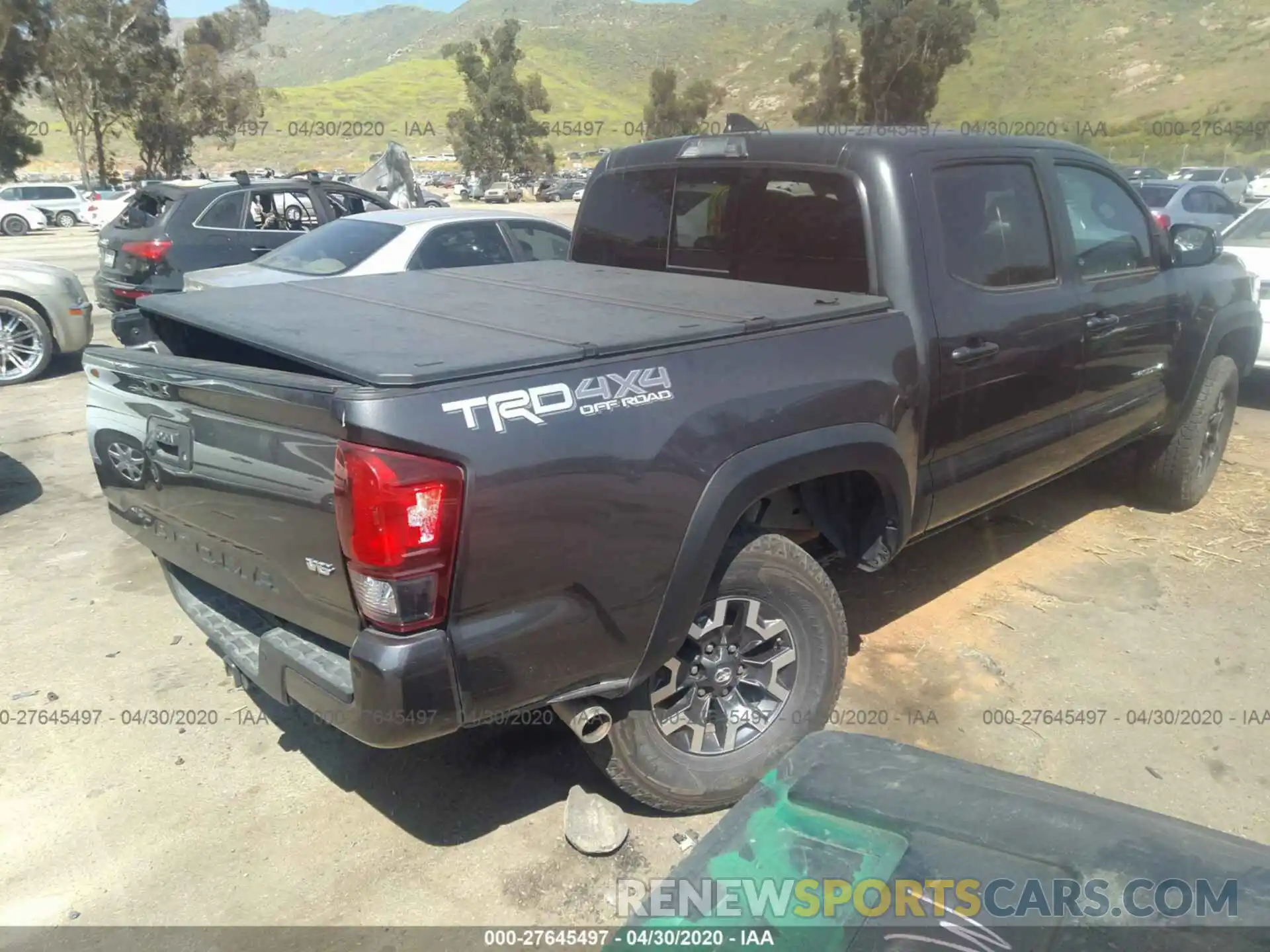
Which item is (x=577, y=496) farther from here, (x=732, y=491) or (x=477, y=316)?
(x=477, y=316)

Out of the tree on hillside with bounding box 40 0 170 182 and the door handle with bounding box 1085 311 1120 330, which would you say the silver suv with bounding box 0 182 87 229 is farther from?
the door handle with bounding box 1085 311 1120 330

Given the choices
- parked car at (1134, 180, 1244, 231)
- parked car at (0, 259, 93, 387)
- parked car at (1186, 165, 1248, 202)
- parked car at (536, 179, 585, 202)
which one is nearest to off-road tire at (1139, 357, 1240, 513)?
parked car at (0, 259, 93, 387)

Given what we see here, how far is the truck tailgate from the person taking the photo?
237cm

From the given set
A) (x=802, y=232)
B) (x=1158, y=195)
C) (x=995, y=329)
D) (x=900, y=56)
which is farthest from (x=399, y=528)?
(x=900, y=56)

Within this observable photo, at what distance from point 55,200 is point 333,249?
31.7m

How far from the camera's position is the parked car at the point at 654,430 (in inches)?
91.2

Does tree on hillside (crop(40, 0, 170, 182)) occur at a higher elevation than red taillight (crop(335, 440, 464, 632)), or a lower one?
higher

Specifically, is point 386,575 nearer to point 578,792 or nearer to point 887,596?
point 578,792

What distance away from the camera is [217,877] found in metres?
2.85

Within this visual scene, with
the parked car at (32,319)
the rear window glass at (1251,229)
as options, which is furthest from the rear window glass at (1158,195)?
the parked car at (32,319)

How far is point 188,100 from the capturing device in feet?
144

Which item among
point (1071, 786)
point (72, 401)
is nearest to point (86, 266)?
point (72, 401)

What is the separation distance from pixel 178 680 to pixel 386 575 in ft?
6.87

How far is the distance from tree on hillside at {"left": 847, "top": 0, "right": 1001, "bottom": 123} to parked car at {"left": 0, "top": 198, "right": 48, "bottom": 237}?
31056mm
